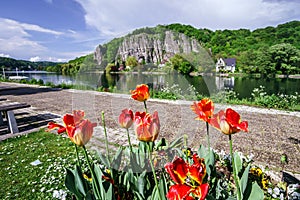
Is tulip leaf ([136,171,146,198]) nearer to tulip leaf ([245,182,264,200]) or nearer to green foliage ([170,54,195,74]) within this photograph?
tulip leaf ([245,182,264,200])

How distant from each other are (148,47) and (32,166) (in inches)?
84.9

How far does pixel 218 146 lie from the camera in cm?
299

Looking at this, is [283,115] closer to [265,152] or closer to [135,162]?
[265,152]

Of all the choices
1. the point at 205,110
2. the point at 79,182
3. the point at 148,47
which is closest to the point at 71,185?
the point at 79,182

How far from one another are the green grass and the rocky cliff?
1.40 metres

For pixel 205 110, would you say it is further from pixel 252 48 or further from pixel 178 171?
pixel 252 48

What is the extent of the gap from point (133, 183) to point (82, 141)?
0.46 meters

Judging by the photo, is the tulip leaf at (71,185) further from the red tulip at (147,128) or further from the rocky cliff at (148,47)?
the rocky cliff at (148,47)

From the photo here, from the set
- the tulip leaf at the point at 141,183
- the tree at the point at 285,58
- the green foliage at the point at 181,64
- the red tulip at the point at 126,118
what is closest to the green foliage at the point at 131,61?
the green foliage at the point at 181,64

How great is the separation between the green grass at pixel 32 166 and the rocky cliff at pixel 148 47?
1.40m

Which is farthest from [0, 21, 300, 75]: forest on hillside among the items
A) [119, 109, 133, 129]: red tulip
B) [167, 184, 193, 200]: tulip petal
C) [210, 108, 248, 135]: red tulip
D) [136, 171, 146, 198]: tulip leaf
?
[167, 184, 193, 200]: tulip petal

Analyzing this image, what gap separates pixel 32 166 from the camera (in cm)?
247

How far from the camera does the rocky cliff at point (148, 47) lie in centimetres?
149

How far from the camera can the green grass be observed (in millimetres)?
1935
